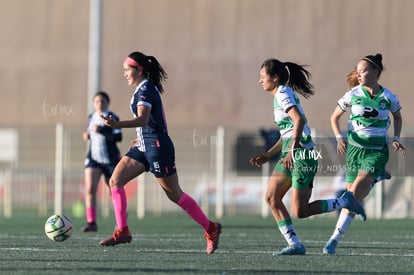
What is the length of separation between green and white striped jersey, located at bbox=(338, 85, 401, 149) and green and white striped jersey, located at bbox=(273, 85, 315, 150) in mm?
853

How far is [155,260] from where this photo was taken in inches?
420

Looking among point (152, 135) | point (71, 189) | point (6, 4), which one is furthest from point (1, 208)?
point (152, 135)

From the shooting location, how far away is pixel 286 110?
434 inches

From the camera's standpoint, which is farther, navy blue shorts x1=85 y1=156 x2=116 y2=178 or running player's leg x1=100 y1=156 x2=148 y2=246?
navy blue shorts x1=85 y1=156 x2=116 y2=178

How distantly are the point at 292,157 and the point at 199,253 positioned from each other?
4.94ft

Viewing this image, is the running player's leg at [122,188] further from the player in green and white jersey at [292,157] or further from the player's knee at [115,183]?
the player in green and white jersey at [292,157]

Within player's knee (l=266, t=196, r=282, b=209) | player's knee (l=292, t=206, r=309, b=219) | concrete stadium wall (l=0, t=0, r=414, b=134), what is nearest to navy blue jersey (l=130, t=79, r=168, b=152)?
player's knee (l=266, t=196, r=282, b=209)

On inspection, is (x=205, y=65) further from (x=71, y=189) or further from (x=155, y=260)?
(x=155, y=260)

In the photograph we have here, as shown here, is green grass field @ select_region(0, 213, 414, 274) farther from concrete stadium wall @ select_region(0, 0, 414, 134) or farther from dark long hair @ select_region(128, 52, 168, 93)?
concrete stadium wall @ select_region(0, 0, 414, 134)

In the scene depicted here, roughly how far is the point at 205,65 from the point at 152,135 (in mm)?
24576

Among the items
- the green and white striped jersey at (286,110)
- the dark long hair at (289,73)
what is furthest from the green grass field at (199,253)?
the dark long hair at (289,73)

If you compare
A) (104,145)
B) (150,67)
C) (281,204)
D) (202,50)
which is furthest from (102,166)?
(202,50)

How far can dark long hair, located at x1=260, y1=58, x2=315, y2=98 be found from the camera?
1139 centimetres

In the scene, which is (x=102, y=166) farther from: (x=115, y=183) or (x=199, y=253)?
(x=199, y=253)
